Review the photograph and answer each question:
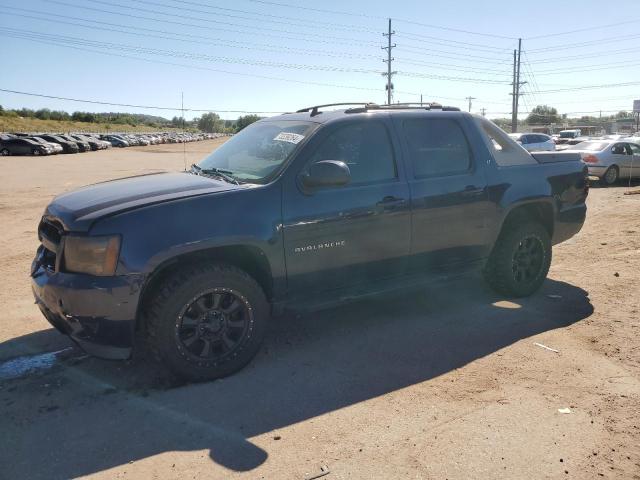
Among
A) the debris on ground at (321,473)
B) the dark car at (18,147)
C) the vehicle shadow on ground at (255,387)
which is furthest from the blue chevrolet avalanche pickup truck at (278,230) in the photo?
the dark car at (18,147)

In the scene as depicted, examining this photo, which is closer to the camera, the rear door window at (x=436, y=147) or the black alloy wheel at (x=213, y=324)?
the black alloy wheel at (x=213, y=324)

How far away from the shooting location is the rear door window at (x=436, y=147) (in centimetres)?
471

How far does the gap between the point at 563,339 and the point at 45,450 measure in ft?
12.8

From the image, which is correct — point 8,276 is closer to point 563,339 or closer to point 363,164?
point 363,164

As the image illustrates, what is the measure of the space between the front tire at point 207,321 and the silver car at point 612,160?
1589 centimetres

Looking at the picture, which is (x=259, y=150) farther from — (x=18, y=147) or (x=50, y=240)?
(x=18, y=147)

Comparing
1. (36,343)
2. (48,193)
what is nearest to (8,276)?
Result: (36,343)

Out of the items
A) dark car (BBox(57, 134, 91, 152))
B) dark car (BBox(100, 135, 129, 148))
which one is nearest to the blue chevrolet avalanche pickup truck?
dark car (BBox(57, 134, 91, 152))

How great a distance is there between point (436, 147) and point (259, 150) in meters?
1.60

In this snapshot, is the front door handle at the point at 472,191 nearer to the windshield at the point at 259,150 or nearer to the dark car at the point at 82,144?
the windshield at the point at 259,150

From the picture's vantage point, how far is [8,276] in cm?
642

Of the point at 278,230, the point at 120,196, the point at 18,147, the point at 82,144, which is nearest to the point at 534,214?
the point at 278,230

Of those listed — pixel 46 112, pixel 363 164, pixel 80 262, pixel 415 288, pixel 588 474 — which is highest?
pixel 46 112

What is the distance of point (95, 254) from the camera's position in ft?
11.3
